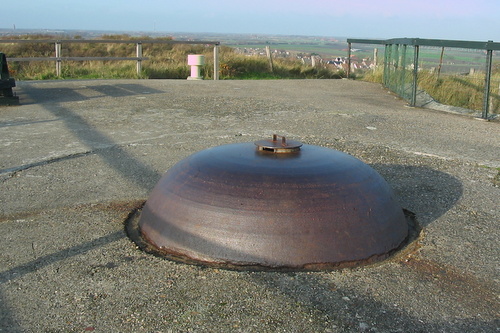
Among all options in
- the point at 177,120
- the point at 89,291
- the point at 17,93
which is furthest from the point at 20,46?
the point at 89,291

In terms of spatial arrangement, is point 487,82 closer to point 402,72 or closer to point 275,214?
point 402,72

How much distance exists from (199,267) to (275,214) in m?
0.62

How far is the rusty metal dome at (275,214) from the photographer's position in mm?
3641

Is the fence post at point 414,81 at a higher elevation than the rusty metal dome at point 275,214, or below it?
higher

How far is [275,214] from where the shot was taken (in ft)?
11.9

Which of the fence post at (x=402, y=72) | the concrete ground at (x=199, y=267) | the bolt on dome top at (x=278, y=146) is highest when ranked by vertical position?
the fence post at (x=402, y=72)

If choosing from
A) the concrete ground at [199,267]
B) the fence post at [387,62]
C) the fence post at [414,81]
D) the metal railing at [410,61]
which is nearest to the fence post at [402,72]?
the metal railing at [410,61]

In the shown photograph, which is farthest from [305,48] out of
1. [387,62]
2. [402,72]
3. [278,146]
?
[278,146]

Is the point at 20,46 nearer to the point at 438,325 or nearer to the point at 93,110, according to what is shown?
the point at 93,110

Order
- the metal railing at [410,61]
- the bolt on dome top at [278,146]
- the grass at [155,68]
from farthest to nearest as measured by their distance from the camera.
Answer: the grass at [155,68] < the metal railing at [410,61] < the bolt on dome top at [278,146]

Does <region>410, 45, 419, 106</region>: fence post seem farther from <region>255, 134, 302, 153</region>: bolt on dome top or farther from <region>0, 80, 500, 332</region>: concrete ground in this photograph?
<region>255, 134, 302, 153</region>: bolt on dome top

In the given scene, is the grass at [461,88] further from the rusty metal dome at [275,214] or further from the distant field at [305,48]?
the distant field at [305,48]

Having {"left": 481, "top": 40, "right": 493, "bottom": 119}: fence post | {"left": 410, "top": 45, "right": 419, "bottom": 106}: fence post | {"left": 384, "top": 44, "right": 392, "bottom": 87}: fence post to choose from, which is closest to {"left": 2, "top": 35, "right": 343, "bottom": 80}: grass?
{"left": 384, "top": 44, "right": 392, "bottom": 87}: fence post

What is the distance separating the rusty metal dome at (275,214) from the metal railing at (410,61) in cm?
634
